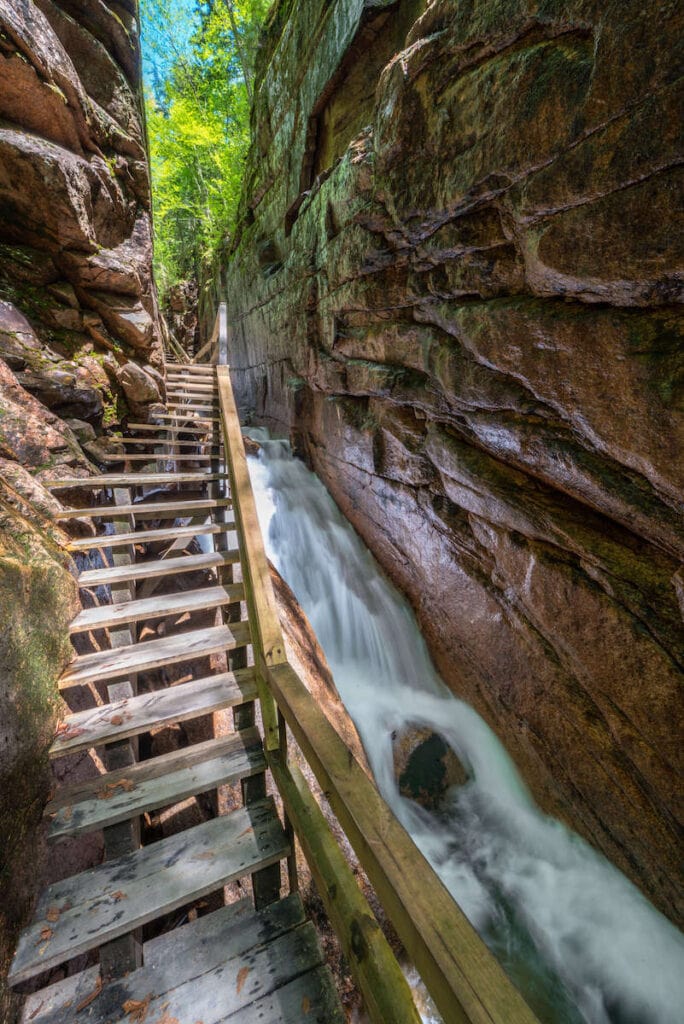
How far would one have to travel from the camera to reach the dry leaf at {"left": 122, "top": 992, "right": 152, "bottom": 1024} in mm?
1499

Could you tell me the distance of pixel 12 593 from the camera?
Result: 2.24m

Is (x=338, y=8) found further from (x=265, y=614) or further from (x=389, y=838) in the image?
(x=389, y=838)

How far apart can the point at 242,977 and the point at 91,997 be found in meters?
0.61

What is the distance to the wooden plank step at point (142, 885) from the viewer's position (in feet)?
5.22

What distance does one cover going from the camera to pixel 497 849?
355 centimetres

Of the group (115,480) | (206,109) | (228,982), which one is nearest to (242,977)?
(228,982)

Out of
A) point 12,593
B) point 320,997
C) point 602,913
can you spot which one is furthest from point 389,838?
point 602,913

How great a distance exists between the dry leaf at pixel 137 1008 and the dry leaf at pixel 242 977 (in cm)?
35

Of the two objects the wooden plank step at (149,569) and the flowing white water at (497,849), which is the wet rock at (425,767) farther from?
the wooden plank step at (149,569)

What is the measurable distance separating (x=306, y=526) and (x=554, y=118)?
5.33m

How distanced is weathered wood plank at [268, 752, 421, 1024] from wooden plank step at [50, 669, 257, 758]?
82 cm

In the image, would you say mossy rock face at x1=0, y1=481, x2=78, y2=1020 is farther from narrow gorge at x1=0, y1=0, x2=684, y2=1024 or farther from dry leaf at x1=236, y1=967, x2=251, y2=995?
dry leaf at x1=236, y1=967, x2=251, y2=995

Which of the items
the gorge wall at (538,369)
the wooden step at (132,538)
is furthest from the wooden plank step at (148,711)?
the gorge wall at (538,369)

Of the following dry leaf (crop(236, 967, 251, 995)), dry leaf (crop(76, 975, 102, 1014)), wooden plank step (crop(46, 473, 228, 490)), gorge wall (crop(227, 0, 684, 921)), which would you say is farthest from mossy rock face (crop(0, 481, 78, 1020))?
gorge wall (crop(227, 0, 684, 921))
